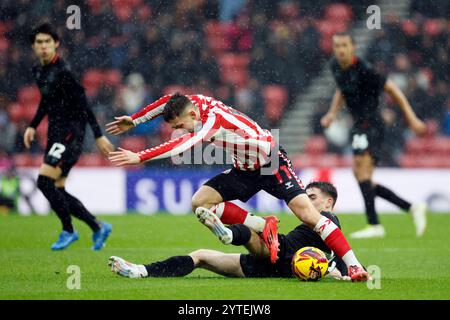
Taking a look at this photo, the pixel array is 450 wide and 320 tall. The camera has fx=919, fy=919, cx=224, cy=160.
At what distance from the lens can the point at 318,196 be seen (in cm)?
777

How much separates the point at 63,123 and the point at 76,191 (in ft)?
20.0

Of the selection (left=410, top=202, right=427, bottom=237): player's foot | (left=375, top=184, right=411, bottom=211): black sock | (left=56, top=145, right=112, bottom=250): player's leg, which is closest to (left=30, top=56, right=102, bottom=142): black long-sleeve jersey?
(left=56, top=145, right=112, bottom=250): player's leg

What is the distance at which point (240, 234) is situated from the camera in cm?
705

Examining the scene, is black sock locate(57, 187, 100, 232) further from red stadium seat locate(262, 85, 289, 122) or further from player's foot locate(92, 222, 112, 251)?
red stadium seat locate(262, 85, 289, 122)

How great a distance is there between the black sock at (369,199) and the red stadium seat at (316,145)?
5809 millimetres

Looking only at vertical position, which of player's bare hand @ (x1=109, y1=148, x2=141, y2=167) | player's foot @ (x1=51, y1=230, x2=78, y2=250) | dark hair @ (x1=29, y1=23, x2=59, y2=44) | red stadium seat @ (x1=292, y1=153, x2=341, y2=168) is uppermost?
dark hair @ (x1=29, y1=23, x2=59, y2=44)

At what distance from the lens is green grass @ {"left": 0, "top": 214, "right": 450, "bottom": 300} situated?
6.47m

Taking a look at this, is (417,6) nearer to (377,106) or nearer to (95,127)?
(377,106)

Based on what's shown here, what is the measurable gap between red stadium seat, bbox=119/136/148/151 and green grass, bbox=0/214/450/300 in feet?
8.61

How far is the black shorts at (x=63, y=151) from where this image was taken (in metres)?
10.2

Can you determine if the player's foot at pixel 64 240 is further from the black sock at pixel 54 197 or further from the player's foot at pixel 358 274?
the player's foot at pixel 358 274

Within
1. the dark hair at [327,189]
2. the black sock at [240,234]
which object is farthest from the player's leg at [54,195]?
the black sock at [240,234]

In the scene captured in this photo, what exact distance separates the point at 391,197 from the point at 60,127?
14.8 ft

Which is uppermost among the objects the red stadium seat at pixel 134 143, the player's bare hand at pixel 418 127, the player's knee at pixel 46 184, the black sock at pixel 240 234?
the player's bare hand at pixel 418 127
